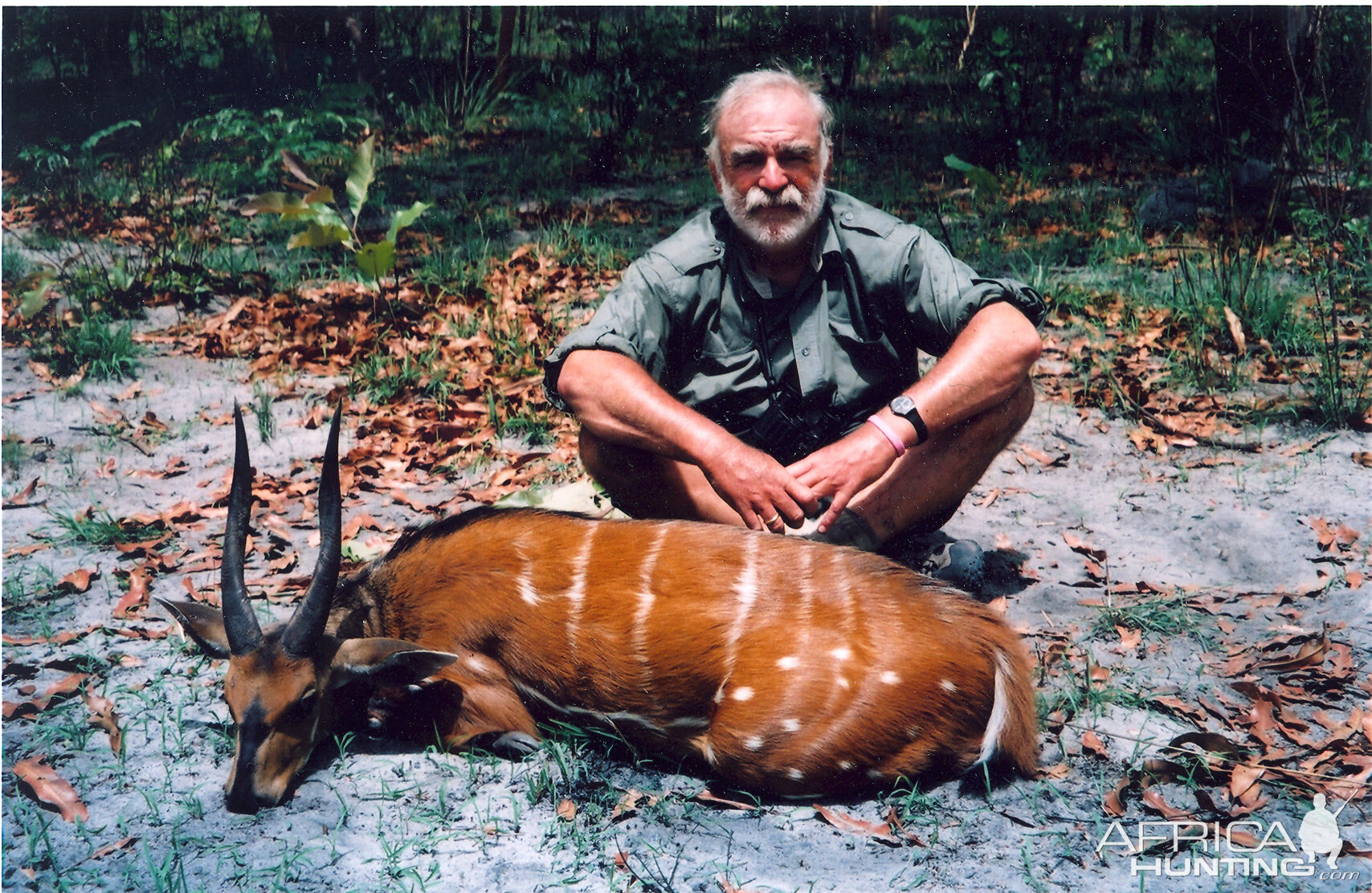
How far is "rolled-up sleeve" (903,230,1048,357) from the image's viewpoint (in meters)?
4.12

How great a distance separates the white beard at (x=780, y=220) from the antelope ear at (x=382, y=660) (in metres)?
2.10

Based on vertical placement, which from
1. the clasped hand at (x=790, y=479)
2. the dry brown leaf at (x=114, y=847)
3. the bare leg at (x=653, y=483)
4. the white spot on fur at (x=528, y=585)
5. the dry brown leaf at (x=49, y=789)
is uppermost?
the clasped hand at (x=790, y=479)

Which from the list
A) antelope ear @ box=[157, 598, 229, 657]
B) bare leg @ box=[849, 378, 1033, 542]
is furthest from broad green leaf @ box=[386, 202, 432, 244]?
bare leg @ box=[849, 378, 1033, 542]

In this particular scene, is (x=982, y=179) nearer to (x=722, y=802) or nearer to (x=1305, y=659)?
(x=1305, y=659)

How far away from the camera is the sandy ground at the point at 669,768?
291 centimetres

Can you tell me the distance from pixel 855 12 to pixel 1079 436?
8362mm

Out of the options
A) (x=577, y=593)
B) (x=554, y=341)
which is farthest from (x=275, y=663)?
(x=554, y=341)

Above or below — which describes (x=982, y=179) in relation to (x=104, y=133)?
below

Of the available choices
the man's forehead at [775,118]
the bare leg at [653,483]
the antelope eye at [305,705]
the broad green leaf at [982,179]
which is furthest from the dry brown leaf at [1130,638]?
the broad green leaf at [982,179]

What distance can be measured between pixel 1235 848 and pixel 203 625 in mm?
3207

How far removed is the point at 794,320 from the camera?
4473 millimetres

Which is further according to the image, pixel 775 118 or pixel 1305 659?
pixel 775 118

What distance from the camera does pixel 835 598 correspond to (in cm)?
338

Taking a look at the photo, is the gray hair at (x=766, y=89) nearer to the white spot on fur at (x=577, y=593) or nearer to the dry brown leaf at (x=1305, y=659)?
the white spot on fur at (x=577, y=593)
